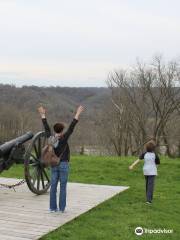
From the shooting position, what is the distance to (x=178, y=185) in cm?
1170

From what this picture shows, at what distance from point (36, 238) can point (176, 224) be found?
2.37 metres

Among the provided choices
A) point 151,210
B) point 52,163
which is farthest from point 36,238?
point 151,210

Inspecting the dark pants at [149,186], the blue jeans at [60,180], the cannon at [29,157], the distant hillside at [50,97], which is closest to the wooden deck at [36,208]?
the blue jeans at [60,180]

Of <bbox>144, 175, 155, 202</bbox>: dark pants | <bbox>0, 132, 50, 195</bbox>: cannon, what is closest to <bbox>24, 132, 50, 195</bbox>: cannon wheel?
<bbox>0, 132, 50, 195</bbox>: cannon

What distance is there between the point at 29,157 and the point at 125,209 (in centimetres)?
196

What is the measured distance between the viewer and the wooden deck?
664cm

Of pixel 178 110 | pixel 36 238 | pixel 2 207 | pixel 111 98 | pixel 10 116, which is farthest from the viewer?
pixel 10 116

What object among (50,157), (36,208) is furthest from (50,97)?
(50,157)

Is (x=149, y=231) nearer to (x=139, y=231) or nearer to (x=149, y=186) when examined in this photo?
(x=139, y=231)

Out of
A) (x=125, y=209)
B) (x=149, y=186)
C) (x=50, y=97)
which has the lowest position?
(x=125, y=209)

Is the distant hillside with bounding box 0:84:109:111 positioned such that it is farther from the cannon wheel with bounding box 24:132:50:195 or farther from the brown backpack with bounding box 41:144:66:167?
the brown backpack with bounding box 41:144:66:167

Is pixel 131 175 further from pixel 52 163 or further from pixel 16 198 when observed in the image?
pixel 52 163

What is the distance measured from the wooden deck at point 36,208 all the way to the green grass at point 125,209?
0.18 meters

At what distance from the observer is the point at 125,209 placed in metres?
8.53
